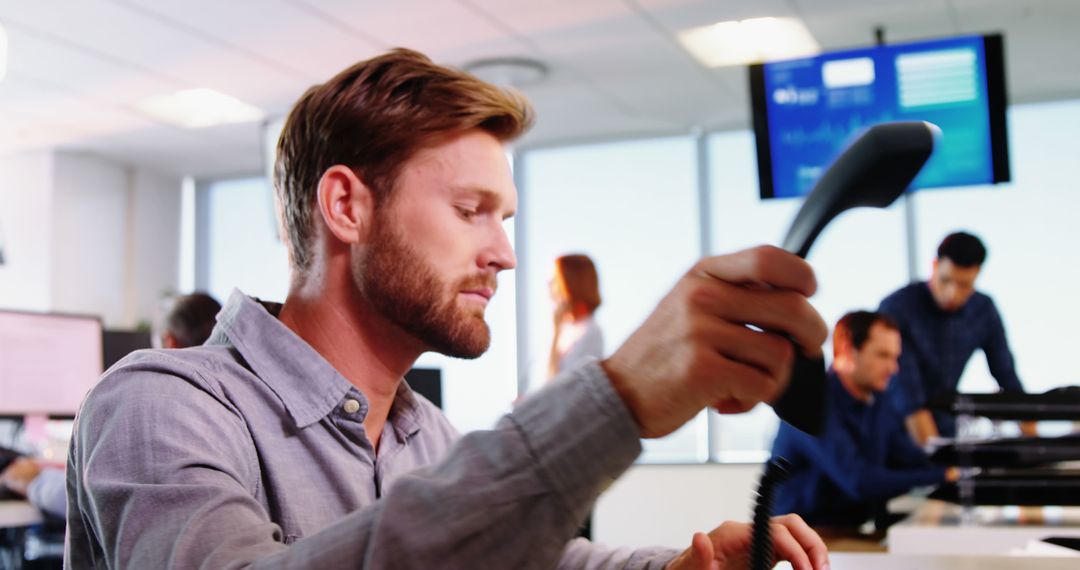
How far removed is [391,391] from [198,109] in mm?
5115

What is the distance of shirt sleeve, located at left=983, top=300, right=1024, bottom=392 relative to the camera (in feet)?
12.3

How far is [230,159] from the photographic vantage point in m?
6.91

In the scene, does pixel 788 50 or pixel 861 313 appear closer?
pixel 861 313

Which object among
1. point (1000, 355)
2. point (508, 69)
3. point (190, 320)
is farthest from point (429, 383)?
point (508, 69)

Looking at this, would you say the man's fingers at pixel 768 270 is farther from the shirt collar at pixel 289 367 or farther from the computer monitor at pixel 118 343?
the computer monitor at pixel 118 343

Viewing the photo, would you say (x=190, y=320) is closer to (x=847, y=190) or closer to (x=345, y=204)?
(x=345, y=204)

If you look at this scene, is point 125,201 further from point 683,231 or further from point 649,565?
point 649,565

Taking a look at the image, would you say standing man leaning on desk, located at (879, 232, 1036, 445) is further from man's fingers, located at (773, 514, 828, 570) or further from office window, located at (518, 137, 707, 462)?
man's fingers, located at (773, 514, 828, 570)

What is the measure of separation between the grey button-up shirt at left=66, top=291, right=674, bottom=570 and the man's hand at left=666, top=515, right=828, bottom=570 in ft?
0.25

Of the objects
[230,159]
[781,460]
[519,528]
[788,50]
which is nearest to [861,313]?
[788,50]

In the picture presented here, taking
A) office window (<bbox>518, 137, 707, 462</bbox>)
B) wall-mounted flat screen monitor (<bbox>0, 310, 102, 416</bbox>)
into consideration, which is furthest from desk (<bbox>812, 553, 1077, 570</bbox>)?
office window (<bbox>518, 137, 707, 462</bbox>)

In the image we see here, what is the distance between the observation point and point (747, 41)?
4.79 meters

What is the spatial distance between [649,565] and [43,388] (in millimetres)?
2928

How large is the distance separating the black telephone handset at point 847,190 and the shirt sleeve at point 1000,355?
11.7ft
